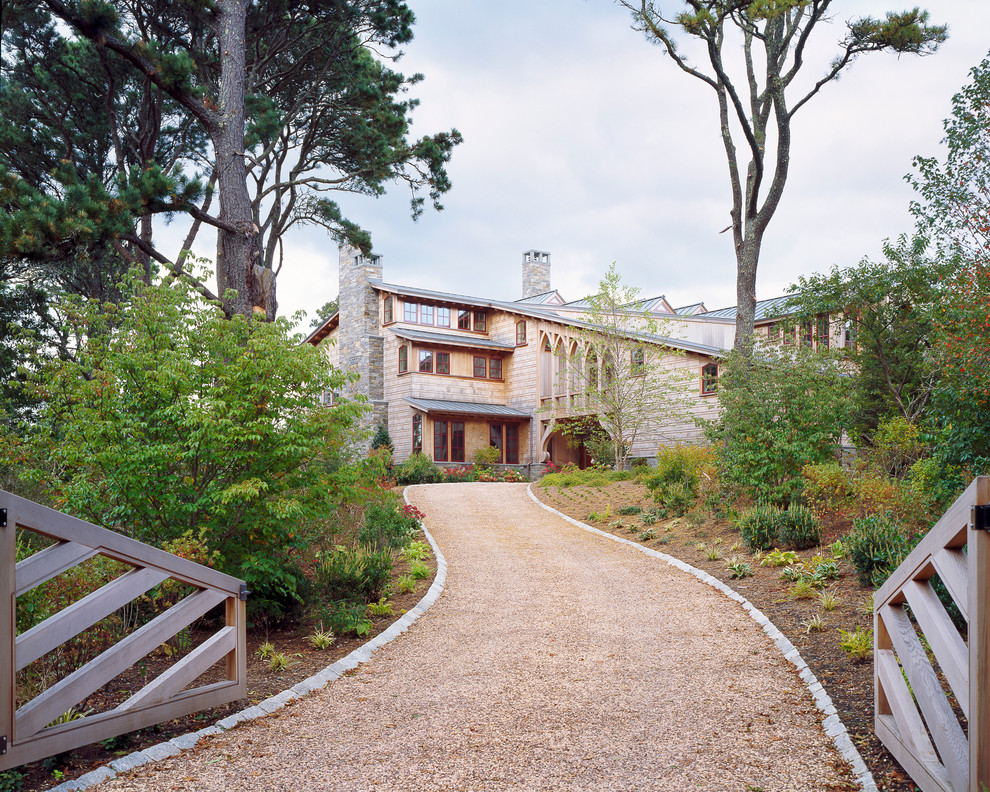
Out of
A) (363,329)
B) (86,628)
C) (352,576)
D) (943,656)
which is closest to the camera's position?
(943,656)

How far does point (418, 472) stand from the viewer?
24.5 m

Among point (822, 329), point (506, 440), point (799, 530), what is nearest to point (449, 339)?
point (506, 440)

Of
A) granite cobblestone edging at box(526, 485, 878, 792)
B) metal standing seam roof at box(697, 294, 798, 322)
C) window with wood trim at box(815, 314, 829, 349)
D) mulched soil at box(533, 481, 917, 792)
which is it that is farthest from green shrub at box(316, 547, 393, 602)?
metal standing seam roof at box(697, 294, 798, 322)

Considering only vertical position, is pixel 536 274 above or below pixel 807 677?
above

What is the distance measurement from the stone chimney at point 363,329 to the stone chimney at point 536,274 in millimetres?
7622

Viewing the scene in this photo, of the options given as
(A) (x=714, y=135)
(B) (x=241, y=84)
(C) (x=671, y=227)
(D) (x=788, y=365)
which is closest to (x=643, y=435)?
(C) (x=671, y=227)

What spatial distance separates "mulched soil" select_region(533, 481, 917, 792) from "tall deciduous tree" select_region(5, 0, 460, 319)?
7.58m

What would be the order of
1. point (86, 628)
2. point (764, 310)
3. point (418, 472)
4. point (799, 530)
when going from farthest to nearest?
point (764, 310) → point (418, 472) → point (799, 530) → point (86, 628)

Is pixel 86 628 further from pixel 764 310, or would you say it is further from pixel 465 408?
pixel 764 310

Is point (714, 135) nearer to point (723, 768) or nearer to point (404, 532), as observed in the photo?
point (404, 532)

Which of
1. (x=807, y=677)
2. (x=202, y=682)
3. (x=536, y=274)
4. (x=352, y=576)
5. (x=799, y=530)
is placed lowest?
(x=202, y=682)

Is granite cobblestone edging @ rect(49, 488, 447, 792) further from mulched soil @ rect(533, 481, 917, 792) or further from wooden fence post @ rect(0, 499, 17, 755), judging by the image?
mulched soil @ rect(533, 481, 917, 792)

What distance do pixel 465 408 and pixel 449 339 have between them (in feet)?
9.43

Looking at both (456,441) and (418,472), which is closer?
(418,472)
